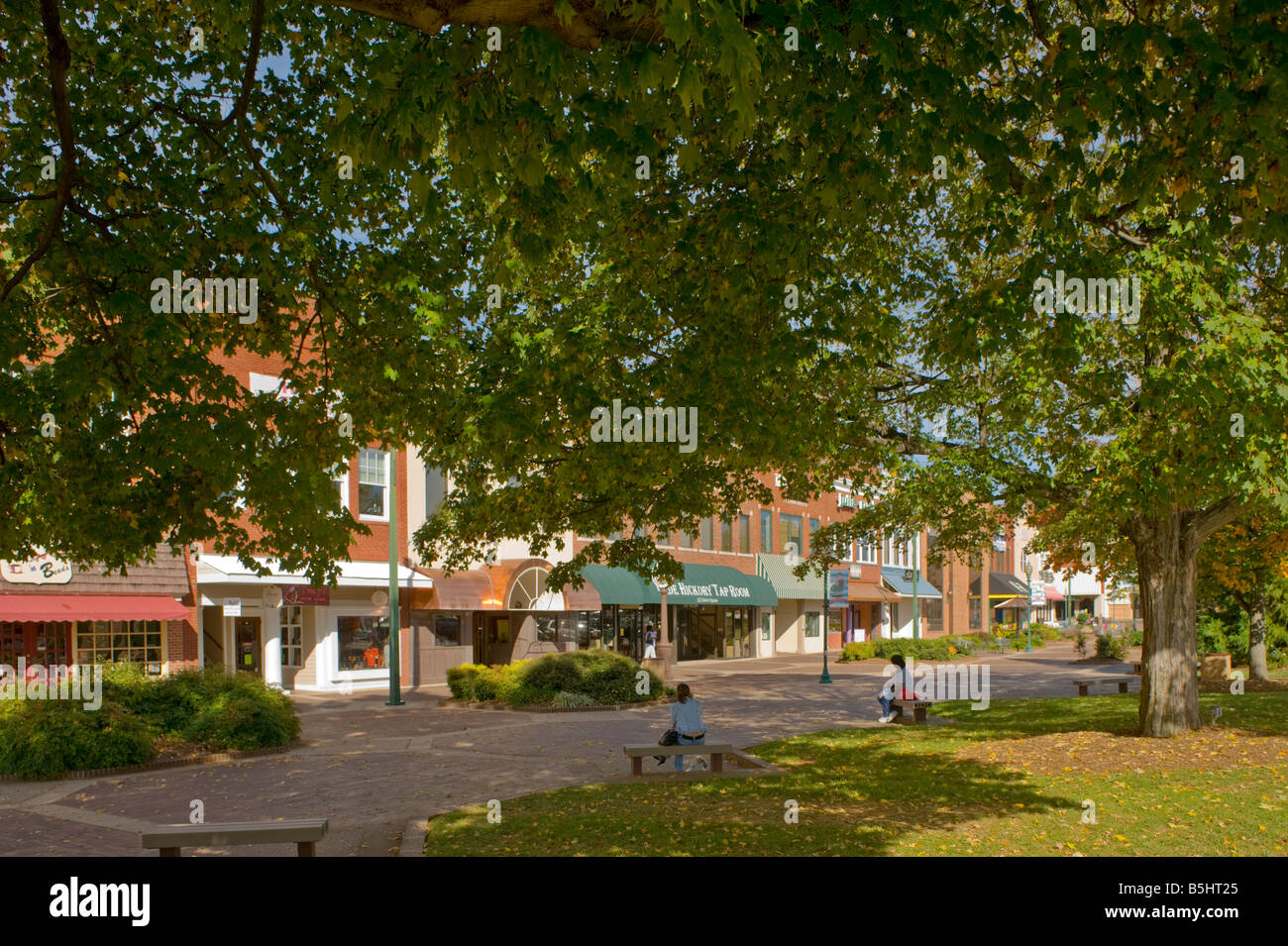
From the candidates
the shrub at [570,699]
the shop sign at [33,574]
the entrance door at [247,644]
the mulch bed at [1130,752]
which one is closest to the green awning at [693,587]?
the shrub at [570,699]

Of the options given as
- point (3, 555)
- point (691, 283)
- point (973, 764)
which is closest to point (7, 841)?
point (3, 555)

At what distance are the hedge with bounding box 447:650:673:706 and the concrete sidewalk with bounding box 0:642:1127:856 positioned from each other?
71 cm

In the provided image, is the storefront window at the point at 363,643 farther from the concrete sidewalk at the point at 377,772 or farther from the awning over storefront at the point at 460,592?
the concrete sidewalk at the point at 377,772

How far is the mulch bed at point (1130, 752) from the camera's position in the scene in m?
12.5

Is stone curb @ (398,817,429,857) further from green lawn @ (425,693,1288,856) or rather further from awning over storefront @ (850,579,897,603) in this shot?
awning over storefront @ (850,579,897,603)

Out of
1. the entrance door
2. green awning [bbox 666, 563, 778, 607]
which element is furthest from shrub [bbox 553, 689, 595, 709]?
green awning [bbox 666, 563, 778, 607]

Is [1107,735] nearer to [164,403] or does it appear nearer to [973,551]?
[973,551]

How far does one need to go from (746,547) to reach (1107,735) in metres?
33.9

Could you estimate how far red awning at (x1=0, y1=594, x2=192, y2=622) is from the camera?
2066cm

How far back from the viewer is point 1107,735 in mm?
14758

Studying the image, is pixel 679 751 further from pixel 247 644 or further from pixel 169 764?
pixel 247 644

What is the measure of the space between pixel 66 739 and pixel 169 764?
59.2 inches

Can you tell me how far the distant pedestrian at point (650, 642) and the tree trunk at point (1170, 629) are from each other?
863 inches

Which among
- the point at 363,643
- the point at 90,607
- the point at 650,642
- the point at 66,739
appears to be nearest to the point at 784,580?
the point at 650,642
